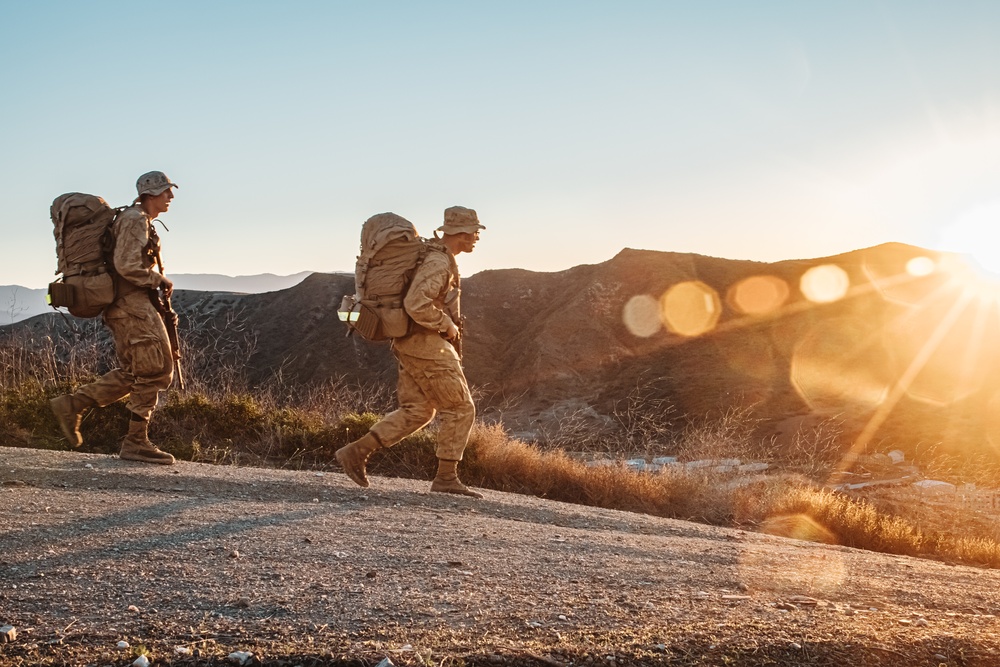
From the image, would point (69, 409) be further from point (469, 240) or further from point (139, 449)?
point (469, 240)

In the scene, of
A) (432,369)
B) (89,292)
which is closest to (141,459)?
(89,292)

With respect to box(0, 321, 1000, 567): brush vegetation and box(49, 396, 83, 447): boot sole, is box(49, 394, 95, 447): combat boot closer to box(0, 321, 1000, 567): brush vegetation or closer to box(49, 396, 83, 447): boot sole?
box(49, 396, 83, 447): boot sole

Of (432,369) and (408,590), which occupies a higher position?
(432,369)

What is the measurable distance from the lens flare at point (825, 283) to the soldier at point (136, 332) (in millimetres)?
27455

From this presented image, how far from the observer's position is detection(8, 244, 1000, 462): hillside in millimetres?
22375

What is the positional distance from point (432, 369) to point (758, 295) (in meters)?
27.9

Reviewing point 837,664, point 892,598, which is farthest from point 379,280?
point 837,664

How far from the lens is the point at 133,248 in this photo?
21.9 ft

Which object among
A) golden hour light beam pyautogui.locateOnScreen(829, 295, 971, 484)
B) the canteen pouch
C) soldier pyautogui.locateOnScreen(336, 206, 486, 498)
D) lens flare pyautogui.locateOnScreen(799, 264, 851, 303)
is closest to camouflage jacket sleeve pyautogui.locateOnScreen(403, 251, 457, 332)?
soldier pyautogui.locateOnScreen(336, 206, 486, 498)

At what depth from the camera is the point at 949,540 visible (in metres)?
8.22

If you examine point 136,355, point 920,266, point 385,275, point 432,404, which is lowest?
point 432,404

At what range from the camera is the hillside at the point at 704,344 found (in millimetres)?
22375

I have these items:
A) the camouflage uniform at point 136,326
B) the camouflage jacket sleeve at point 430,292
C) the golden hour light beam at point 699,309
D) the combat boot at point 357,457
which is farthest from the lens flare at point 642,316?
the camouflage uniform at point 136,326

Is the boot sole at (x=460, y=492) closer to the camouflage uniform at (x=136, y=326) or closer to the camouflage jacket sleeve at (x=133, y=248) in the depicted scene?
the camouflage uniform at (x=136, y=326)
